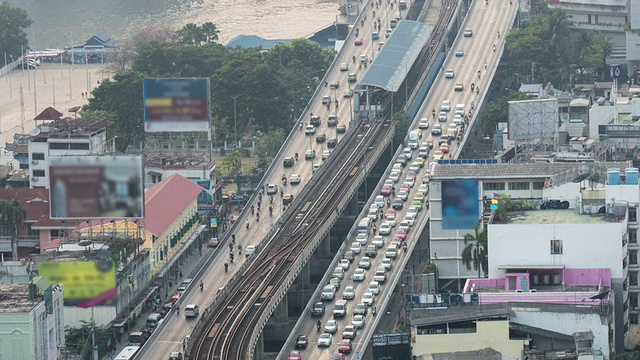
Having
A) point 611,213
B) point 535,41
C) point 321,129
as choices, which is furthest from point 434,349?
point 535,41

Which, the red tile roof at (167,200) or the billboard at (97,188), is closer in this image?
the billboard at (97,188)

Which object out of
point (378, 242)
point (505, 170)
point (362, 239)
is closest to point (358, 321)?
point (505, 170)

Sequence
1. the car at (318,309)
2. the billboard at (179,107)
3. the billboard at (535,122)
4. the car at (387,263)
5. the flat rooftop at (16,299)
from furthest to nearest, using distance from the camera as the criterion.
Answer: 1. the billboard at (179,107)
2. the billboard at (535,122)
3. the car at (387,263)
4. the car at (318,309)
5. the flat rooftop at (16,299)

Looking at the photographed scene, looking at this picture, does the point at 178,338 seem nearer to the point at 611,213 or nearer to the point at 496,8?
the point at 611,213

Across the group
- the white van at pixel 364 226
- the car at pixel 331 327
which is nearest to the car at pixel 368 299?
the car at pixel 331 327

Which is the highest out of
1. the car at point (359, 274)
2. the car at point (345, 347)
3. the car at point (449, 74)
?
the car at point (449, 74)

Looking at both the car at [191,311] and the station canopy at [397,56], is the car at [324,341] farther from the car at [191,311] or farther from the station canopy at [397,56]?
the station canopy at [397,56]

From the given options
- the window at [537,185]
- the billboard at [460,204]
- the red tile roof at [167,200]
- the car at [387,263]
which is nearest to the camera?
the window at [537,185]

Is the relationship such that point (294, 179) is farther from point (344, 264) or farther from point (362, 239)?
point (344, 264)
